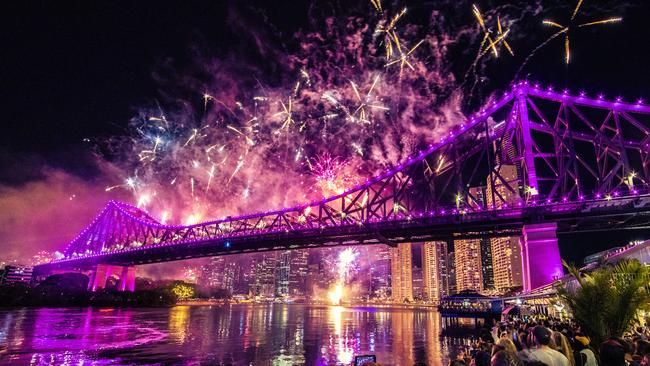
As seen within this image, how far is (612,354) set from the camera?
459cm

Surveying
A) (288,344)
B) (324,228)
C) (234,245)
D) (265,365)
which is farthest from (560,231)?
(234,245)

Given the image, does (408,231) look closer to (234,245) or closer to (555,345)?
(234,245)

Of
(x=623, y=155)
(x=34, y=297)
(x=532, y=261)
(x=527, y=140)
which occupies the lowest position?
(x=34, y=297)

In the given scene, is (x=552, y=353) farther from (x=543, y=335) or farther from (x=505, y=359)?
(x=505, y=359)

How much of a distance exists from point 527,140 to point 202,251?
63579 millimetres

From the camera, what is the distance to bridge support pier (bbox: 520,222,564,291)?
124 feet

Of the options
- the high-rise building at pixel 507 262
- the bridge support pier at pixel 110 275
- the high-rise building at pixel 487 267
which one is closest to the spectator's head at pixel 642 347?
the bridge support pier at pixel 110 275

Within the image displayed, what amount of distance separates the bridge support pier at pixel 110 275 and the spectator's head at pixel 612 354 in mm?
104882

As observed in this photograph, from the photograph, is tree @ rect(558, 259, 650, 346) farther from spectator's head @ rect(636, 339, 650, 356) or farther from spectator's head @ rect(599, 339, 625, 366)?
spectator's head @ rect(599, 339, 625, 366)

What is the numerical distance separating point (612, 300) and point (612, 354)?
7.80 metres

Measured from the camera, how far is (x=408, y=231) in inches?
A: 2138

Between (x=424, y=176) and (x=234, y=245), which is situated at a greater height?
(x=424, y=176)

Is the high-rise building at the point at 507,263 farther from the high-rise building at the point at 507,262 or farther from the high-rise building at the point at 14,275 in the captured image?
the high-rise building at the point at 14,275

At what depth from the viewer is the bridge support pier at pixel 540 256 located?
37.9 metres
